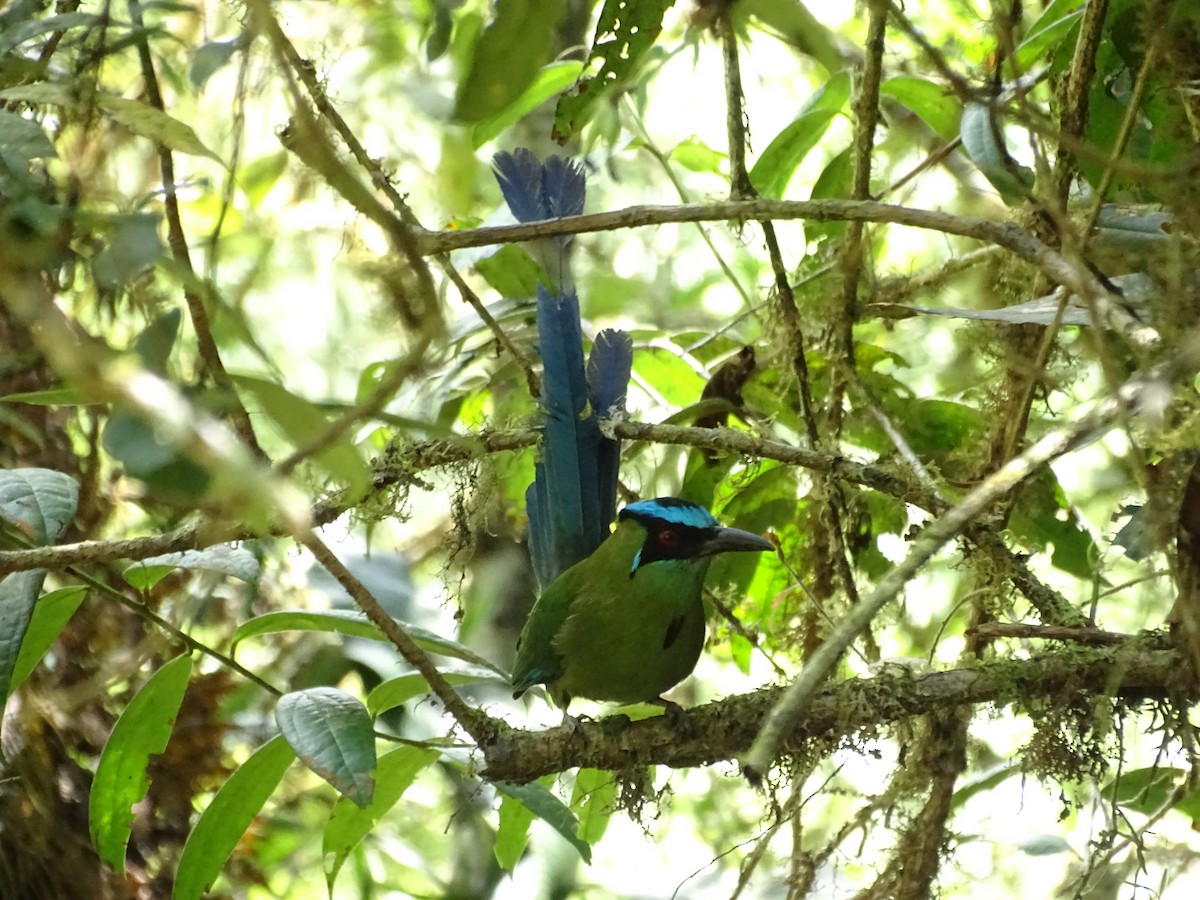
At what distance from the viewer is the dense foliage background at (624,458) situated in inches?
53.8

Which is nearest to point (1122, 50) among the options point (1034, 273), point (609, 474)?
point (1034, 273)

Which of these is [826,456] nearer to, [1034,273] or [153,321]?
[1034,273]

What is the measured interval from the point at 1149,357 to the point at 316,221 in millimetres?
2998

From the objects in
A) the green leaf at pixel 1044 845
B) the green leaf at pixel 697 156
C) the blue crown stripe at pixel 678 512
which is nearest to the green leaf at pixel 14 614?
the blue crown stripe at pixel 678 512

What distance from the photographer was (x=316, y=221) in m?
3.86

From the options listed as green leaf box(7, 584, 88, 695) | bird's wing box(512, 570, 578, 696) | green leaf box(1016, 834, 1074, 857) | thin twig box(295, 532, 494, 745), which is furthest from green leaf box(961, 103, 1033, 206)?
green leaf box(7, 584, 88, 695)

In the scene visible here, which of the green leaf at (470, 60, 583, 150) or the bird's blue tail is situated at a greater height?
the green leaf at (470, 60, 583, 150)

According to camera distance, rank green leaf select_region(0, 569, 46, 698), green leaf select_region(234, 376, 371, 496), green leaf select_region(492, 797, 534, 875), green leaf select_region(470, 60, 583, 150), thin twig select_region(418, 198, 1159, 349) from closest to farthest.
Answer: green leaf select_region(234, 376, 371, 496), thin twig select_region(418, 198, 1159, 349), green leaf select_region(0, 569, 46, 698), green leaf select_region(492, 797, 534, 875), green leaf select_region(470, 60, 583, 150)

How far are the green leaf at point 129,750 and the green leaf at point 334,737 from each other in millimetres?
325

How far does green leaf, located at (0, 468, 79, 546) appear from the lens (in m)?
1.76

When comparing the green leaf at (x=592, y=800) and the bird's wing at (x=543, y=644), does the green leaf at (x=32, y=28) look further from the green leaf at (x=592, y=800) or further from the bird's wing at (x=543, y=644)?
the green leaf at (x=592, y=800)

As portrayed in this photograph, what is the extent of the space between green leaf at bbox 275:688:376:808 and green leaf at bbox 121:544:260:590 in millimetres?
230

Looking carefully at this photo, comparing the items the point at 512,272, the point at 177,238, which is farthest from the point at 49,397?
the point at 512,272

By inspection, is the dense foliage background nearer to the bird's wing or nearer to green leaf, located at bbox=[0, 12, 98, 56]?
green leaf, located at bbox=[0, 12, 98, 56]
